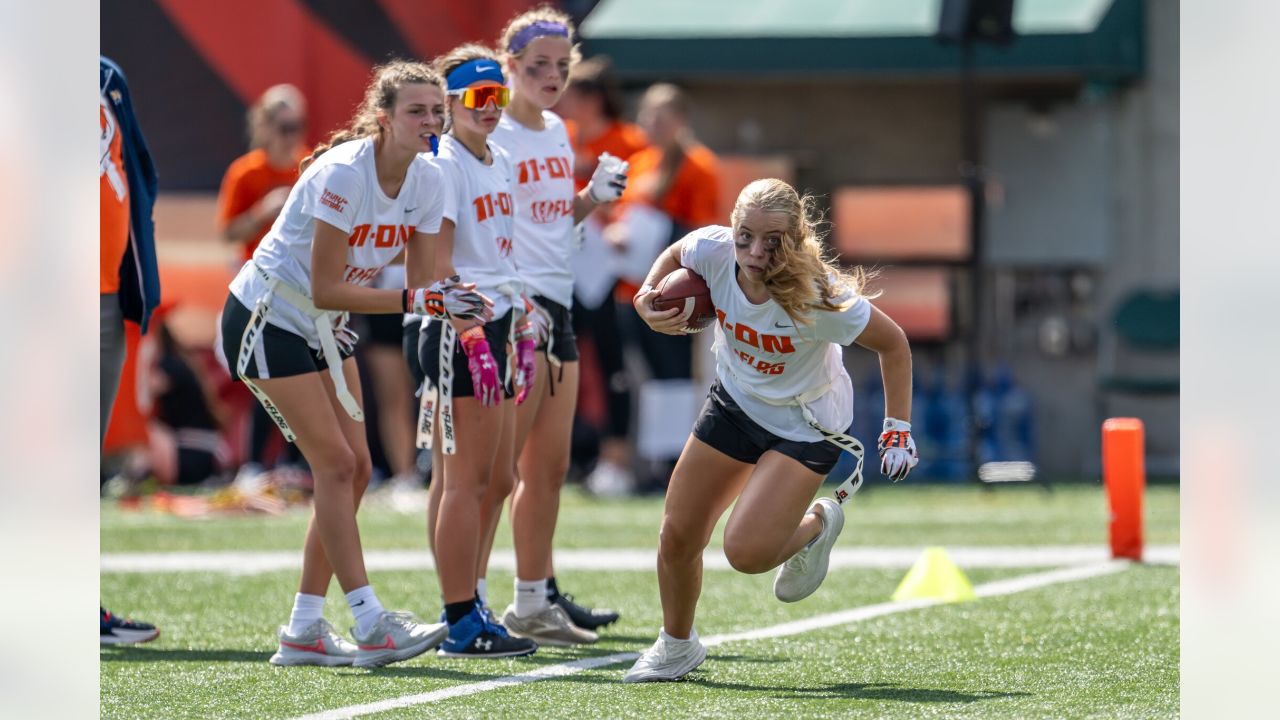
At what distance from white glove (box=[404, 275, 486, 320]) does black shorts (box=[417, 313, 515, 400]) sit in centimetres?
52

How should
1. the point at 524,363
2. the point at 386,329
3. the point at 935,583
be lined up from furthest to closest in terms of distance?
the point at 386,329, the point at 935,583, the point at 524,363

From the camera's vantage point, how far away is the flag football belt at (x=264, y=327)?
5.57 metres

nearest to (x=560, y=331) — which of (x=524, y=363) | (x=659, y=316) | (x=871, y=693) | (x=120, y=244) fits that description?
(x=524, y=363)

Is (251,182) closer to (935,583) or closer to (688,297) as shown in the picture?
(935,583)

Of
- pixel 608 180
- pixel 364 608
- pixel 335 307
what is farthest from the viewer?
pixel 608 180

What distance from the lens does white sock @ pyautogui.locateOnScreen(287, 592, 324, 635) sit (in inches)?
224

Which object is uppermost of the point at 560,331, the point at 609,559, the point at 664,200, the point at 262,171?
the point at 262,171

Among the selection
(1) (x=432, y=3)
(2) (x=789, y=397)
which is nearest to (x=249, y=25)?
(1) (x=432, y=3)

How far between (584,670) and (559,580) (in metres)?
2.41

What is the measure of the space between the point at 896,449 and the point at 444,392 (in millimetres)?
1520

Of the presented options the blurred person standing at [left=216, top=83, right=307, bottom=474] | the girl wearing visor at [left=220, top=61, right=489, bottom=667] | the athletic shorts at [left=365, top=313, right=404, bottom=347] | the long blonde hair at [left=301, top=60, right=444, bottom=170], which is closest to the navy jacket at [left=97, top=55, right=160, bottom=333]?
the girl wearing visor at [left=220, top=61, right=489, bottom=667]

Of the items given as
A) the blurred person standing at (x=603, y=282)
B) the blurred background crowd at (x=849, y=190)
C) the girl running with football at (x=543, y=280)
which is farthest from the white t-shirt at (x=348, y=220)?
the blurred background crowd at (x=849, y=190)

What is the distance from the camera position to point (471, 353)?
18.5 feet
